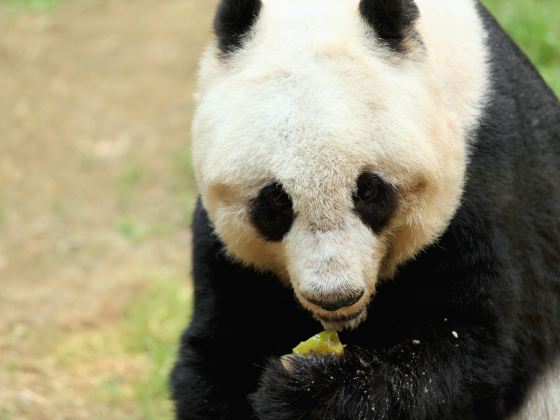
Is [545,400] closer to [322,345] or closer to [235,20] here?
[322,345]

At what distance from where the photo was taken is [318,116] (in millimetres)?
3578

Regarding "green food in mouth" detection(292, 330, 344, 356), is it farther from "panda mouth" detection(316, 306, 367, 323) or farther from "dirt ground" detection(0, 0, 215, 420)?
"dirt ground" detection(0, 0, 215, 420)

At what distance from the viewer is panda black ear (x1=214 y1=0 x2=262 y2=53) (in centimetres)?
391

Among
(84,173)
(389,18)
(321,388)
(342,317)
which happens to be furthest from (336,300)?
(84,173)

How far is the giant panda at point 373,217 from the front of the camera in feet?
11.9

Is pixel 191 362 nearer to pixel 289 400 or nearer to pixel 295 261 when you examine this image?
pixel 289 400

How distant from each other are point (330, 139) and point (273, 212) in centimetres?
38

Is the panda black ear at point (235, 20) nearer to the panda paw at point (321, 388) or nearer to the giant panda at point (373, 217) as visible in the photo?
the giant panda at point (373, 217)

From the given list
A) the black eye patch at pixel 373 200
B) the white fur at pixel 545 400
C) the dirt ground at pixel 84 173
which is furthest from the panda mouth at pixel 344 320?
the dirt ground at pixel 84 173

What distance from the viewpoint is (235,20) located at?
394cm

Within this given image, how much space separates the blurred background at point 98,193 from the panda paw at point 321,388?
8.12ft

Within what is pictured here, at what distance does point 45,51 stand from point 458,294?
8530 millimetres

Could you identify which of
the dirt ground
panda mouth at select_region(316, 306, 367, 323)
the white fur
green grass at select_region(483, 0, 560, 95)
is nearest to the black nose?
panda mouth at select_region(316, 306, 367, 323)

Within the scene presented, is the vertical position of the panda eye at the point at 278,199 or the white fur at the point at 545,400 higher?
the panda eye at the point at 278,199
